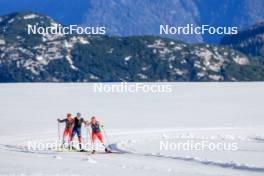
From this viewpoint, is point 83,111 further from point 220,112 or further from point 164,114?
point 220,112

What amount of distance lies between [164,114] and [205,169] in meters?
34.6

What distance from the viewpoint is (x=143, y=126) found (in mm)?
51500

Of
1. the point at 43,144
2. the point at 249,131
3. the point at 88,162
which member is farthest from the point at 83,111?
the point at 88,162

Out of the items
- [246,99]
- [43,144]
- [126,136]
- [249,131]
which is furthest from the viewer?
[246,99]

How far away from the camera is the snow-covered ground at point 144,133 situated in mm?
27641

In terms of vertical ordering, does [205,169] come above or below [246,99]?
below
